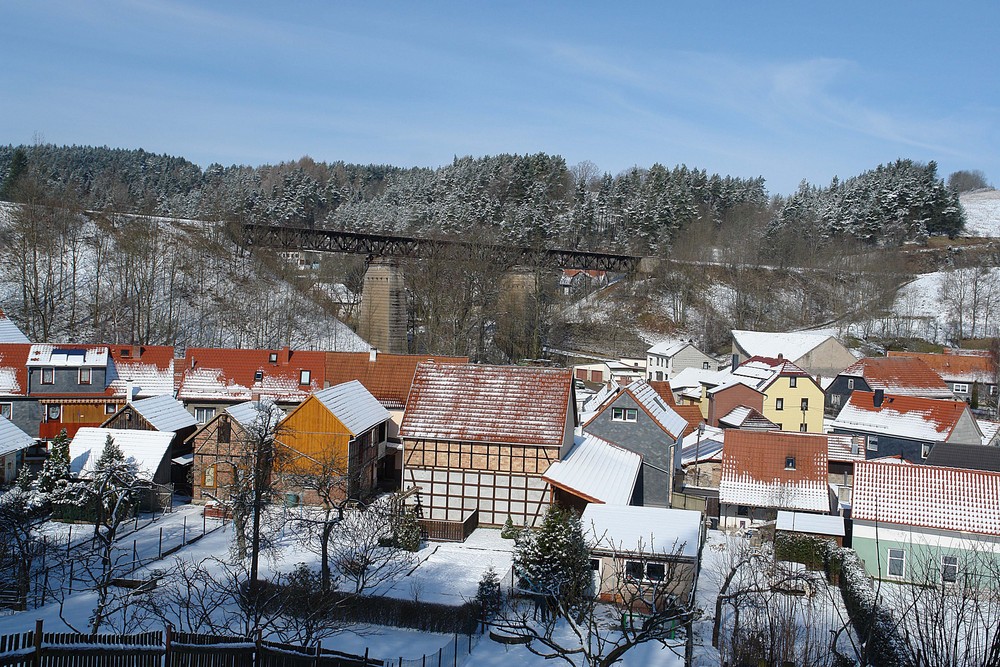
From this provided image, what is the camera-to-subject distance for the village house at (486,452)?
23.4m

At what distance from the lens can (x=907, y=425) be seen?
32406 mm

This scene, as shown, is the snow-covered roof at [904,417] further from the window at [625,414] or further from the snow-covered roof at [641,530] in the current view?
the snow-covered roof at [641,530]

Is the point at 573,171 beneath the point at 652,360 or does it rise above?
above

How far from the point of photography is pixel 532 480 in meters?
23.4

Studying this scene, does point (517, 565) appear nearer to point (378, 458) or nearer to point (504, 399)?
point (504, 399)

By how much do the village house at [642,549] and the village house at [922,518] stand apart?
5.25m

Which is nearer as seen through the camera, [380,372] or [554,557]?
[554,557]

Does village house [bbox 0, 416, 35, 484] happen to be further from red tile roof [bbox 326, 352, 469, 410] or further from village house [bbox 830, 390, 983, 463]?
village house [bbox 830, 390, 983, 463]

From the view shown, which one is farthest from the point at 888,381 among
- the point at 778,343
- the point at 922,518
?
the point at 922,518

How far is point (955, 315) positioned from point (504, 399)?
5855 centimetres

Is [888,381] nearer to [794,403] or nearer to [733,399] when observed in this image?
[794,403]

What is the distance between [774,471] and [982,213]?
96.9 m

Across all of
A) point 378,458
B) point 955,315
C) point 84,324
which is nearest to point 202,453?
point 378,458

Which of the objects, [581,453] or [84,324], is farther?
[84,324]
